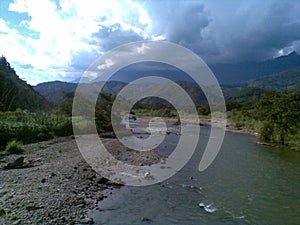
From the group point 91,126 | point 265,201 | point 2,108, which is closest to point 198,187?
point 265,201

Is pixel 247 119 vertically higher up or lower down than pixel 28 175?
higher up

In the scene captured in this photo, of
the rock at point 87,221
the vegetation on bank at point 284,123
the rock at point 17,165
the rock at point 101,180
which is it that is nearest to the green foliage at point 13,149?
the rock at point 17,165

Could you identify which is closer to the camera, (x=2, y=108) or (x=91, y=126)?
(x=91, y=126)

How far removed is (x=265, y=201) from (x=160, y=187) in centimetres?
608

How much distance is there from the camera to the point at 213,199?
16.4 meters

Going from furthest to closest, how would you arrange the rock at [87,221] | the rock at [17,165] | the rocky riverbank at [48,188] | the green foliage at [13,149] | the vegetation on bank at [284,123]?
the vegetation on bank at [284,123] < the green foliage at [13,149] < the rock at [17,165] < the rock at [87,221] < the rocky riverbank at [48,188]

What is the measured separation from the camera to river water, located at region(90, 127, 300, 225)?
13.4m

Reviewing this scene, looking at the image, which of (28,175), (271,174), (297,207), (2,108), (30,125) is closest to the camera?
(297,207)

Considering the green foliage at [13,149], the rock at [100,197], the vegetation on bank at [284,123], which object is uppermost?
the vegetation on bank at [284,123]

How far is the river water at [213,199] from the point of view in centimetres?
1336

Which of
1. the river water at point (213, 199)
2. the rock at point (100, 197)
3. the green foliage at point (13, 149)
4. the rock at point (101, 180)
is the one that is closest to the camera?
the river water at point (213, 199)

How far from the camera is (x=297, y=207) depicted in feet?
50.6

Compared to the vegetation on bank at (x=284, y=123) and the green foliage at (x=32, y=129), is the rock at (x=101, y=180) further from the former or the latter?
the vegetation on bank at (x=284, y=123)

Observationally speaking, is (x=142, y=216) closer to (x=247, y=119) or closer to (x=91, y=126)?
(x=91, y=126)
